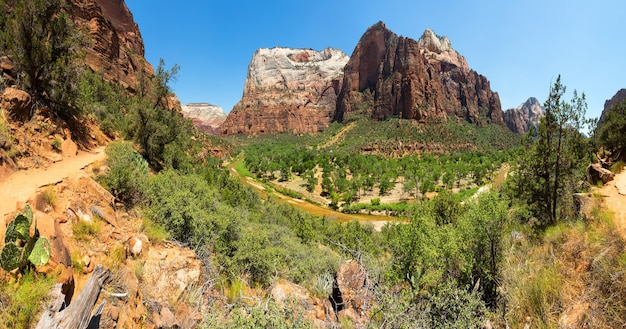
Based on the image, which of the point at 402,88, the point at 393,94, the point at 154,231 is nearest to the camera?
the point at 154,231

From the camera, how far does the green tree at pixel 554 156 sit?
957 centimetres

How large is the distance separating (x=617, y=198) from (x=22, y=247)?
1251 cm

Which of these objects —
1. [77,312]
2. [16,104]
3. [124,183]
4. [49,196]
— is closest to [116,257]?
[49,196]

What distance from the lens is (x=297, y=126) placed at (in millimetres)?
192625

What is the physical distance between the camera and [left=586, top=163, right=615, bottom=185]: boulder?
855 centimetres

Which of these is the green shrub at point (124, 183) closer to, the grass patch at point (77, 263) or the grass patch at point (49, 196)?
the grass patch at point (49, 196)

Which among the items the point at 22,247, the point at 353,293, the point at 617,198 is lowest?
the point at 353,293

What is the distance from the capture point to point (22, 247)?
15.1ft

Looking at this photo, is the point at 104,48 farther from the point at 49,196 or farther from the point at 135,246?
the point at 135,246

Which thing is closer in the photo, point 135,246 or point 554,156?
point 135,246

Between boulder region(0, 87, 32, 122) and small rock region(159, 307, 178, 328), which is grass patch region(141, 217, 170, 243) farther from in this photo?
boulder region(0, 87, 32, 122)

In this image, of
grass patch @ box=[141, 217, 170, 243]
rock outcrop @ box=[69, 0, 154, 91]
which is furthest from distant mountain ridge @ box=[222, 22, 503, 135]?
grass patch @ box=[141, 217, 170, 243]

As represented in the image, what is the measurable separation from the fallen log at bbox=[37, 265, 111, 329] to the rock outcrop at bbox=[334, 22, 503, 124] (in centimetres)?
14394

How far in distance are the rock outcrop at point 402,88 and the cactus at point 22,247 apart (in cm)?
14367
